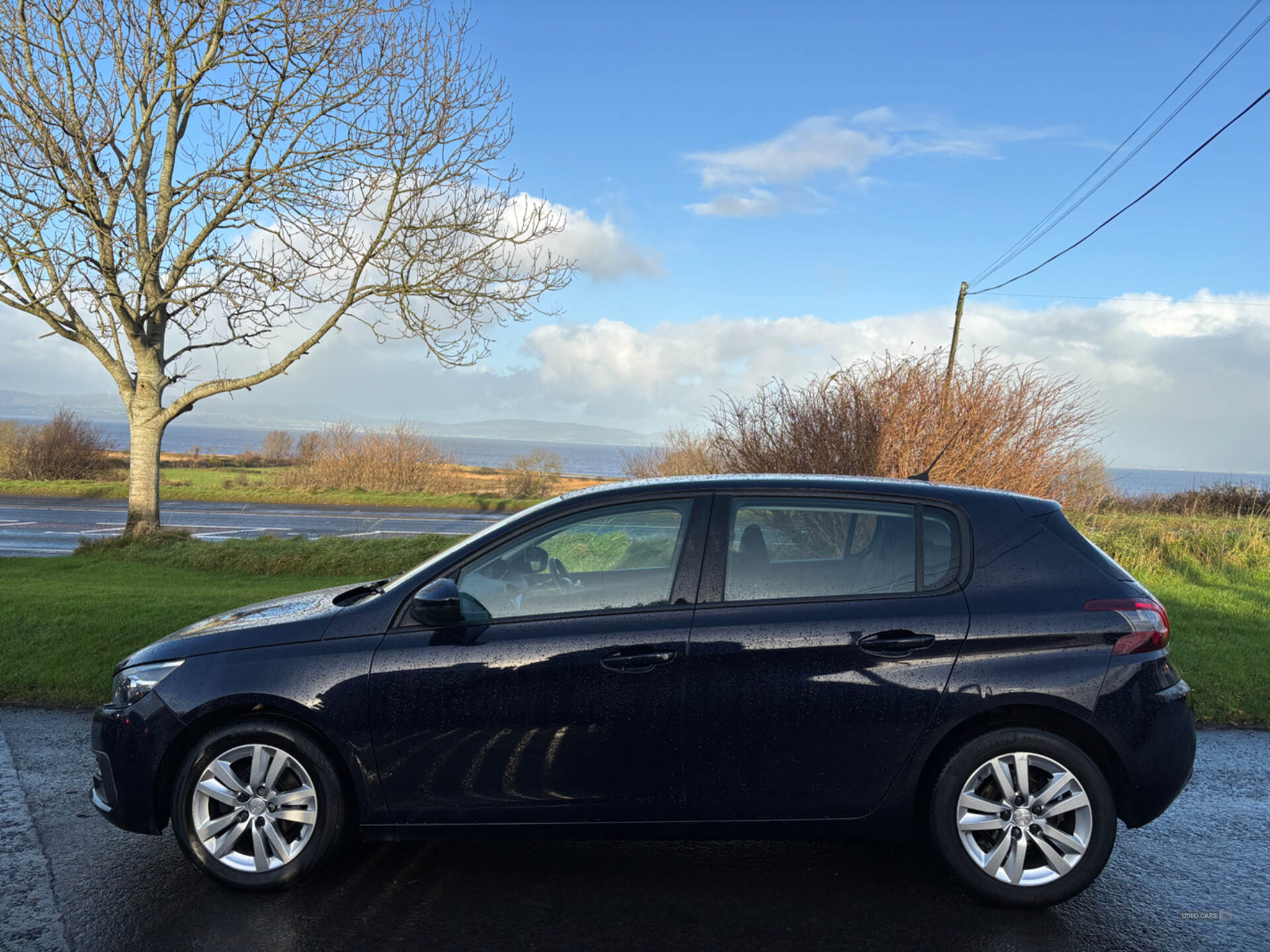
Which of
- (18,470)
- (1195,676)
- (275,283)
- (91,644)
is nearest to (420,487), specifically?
(18,470)

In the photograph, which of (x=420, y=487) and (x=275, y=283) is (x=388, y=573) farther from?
(x=420, y=487)

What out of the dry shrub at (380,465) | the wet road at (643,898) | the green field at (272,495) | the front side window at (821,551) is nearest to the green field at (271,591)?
the wet road at (643,898)

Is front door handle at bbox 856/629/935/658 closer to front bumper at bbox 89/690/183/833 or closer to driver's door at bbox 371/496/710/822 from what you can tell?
driver's door at bbox 371/496/710/822

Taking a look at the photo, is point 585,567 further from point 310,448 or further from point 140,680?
point 310,448

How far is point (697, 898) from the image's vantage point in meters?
3.67

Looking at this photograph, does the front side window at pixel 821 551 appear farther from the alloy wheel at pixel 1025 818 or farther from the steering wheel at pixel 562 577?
the alloy wheel at pixel 1025 818

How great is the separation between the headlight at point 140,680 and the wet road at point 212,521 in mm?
13293

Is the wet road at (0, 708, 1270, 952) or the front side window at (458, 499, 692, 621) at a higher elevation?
the front side window at (458, 499, 692, 621)

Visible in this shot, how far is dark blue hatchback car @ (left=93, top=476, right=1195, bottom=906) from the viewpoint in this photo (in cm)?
367

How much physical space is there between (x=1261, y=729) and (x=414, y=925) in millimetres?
5636

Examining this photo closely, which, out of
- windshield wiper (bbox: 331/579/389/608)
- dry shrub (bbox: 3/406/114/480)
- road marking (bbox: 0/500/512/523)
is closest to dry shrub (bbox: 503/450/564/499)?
road marking (bbox: 0/500/512/523)

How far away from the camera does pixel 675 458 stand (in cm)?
2005

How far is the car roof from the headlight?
1814 millimetres

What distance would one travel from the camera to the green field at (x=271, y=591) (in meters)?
7.00
